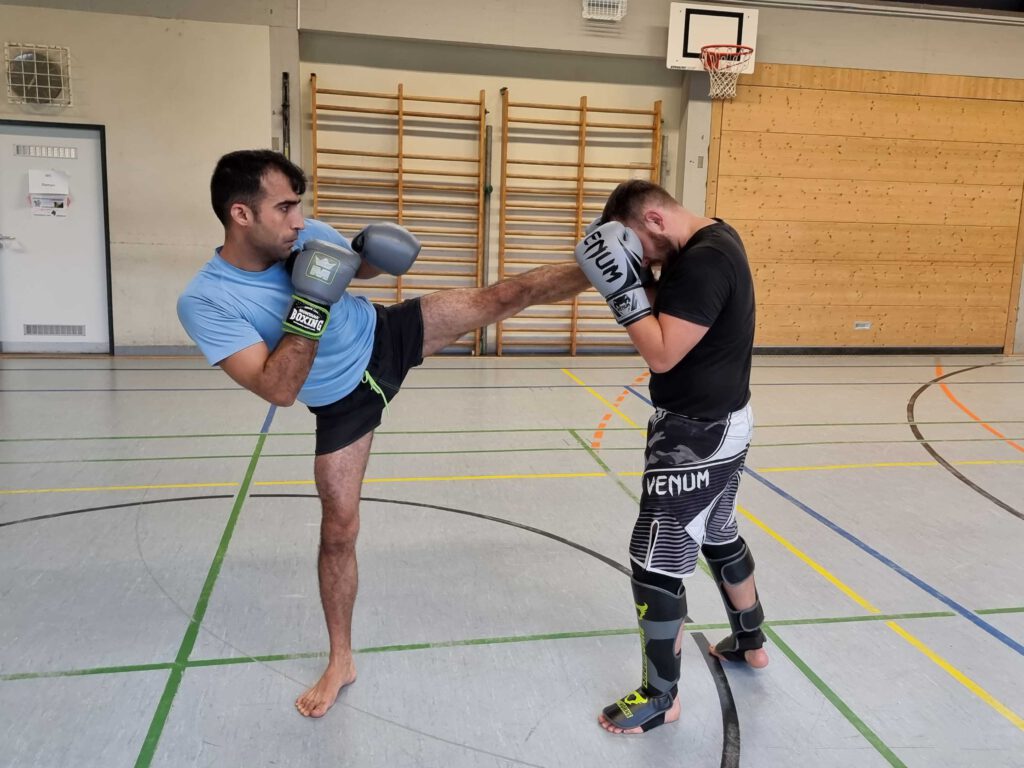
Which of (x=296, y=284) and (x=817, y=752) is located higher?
(x=296, y=284)

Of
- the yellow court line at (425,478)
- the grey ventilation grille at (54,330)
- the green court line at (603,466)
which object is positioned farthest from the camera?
the grey ventilation grille at (54,330)

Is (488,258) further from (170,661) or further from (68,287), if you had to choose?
(170,661)

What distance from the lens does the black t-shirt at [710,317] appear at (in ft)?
5.86

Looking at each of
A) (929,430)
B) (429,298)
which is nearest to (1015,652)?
(429,298)

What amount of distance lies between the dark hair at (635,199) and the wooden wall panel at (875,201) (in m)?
6.46

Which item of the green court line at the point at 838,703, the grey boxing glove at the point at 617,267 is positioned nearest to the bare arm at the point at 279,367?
the grey boxing glove at the point at 617,267

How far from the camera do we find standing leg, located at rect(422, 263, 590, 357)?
87.7 inches

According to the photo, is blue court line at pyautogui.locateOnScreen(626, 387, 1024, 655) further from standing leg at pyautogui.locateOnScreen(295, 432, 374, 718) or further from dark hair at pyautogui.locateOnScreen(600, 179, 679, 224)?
standing leg at pyautogui.locateOnScreen(295, 432, 374, 718)

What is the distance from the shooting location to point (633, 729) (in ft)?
6.50

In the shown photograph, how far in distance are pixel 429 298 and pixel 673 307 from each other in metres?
0.83

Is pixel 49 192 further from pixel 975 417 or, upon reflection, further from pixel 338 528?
pixel 975 417

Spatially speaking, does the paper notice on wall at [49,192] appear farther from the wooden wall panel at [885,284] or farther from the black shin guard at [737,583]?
the black shin guard at [737,583]

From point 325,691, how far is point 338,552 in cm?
36

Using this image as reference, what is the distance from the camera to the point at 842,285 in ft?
27.6
